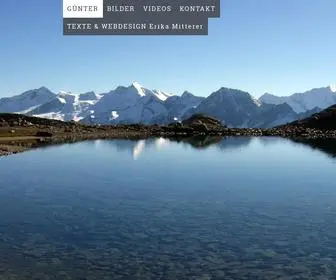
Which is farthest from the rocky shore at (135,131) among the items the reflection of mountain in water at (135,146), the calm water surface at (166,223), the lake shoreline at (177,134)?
the calm water surface at (166,223)

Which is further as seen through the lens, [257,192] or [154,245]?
[257,192]

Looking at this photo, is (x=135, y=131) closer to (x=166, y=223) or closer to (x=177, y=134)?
(x=177, y=134)

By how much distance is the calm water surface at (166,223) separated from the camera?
27.9 meters

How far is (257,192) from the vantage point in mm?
52219

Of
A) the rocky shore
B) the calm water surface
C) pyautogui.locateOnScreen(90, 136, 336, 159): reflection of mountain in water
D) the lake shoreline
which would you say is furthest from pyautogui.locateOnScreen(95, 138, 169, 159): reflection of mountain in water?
the calm water surface

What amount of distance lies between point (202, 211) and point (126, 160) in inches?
1721

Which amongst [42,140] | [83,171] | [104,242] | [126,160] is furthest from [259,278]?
[42,140]

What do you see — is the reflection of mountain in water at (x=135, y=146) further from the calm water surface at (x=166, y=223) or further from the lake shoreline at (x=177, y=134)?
the calm water surface at (x=166, y=223)

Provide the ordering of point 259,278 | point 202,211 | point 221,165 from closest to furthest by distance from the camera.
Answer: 1. point 259,278
2. point 202,211
3. point 221,165

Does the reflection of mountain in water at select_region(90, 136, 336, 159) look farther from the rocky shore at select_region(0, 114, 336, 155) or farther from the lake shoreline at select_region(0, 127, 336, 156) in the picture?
the rocky shore at select_region(0, 114, 336, 155)

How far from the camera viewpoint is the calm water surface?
1098 inches

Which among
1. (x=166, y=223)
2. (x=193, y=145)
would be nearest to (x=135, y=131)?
(x=193, y=145)

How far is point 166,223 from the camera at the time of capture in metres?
37.8

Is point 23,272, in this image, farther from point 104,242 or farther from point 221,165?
point 221,165
